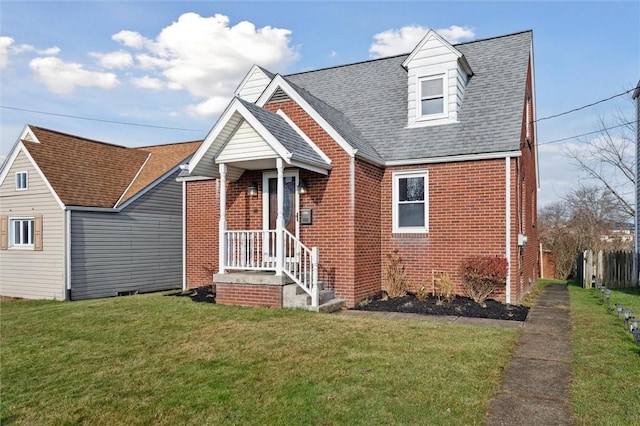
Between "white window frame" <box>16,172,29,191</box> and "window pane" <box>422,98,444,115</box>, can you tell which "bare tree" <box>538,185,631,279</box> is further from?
"white window frame" <box>16,172,29,191</box>

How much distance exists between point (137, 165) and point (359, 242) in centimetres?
1204

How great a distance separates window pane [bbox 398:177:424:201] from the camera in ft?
38.0

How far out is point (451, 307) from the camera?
9641 millimetres

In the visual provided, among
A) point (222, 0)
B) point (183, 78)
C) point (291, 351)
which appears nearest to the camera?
point (291, 351)

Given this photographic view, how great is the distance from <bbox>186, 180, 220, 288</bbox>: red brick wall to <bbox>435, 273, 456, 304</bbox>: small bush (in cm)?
697

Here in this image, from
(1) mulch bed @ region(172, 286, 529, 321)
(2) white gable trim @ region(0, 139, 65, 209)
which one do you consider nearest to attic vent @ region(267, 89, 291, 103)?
(1) mulch bed @ region(172, 286, 529, 321)

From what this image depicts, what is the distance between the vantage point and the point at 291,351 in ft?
20.7

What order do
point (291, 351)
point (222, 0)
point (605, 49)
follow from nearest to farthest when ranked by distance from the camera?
1. point (291, 351)
2. point (222, 0)
3. point (605, 49)


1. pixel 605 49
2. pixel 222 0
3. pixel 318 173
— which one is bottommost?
pixel 318 173

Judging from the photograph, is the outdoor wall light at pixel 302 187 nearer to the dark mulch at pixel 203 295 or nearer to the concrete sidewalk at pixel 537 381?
the dark mulch at pixel 203 295

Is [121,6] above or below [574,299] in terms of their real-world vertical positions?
above

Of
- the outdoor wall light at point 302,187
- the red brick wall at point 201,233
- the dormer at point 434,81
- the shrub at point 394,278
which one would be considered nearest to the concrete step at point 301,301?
the shrub at point 394,278

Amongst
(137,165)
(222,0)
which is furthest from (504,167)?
(137,165)

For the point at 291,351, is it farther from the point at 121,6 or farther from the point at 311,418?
the point at 121,6
